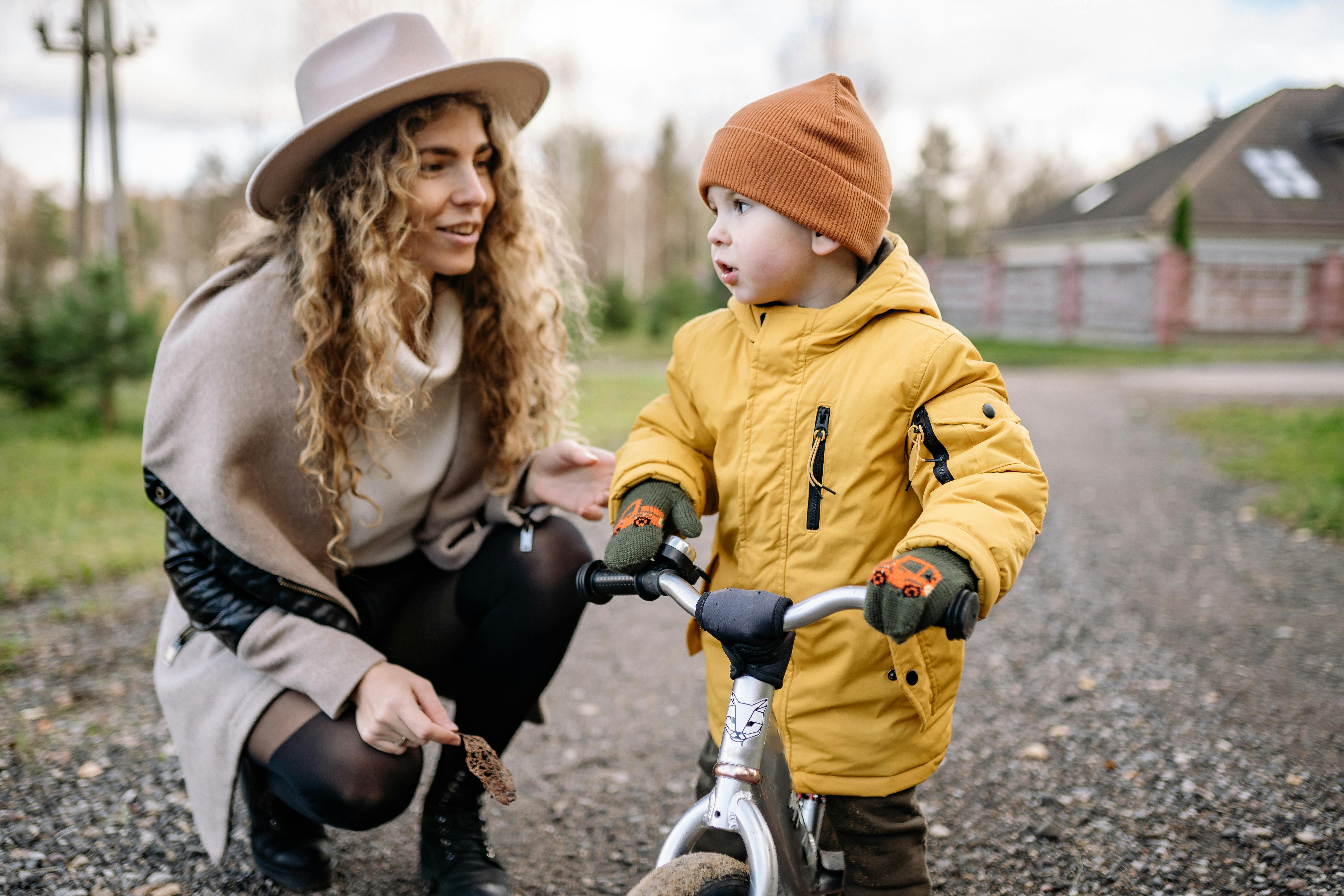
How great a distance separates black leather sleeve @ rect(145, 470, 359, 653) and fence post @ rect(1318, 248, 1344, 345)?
20.2 meters

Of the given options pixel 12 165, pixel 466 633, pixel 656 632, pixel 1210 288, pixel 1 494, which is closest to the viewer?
pixel 466 633

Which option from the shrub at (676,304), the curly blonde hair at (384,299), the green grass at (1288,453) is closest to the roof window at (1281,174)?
the shrub at (676,304)

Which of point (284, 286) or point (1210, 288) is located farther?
point (1210, 288)

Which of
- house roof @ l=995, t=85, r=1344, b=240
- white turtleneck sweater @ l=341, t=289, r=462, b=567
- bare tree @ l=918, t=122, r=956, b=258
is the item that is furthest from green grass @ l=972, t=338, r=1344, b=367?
bare tree @ l=918, t=122, r=956, b=258

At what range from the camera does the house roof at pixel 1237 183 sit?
1966cm

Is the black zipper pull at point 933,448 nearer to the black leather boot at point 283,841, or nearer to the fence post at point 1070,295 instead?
the black leather boot at point 283,841

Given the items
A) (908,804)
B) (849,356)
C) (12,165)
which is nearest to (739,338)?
(849,356)

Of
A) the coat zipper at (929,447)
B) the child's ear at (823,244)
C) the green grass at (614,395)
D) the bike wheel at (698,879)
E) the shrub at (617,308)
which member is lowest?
the shrub at (617,308)

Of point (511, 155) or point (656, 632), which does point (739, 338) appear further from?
point (656, 632)

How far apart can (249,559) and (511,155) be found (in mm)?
1106

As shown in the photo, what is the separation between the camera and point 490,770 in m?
1.79

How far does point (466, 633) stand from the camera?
2.21 meters

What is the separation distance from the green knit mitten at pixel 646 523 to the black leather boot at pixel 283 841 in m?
1.03

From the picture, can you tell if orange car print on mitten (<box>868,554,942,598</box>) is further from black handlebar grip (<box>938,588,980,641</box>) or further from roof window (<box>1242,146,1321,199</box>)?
roof window (<box>1242,146,1321,199</box>)
